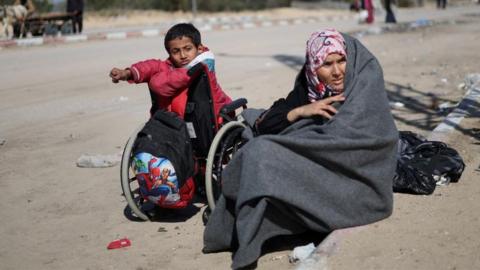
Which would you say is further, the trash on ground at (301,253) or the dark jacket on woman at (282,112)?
the dark jacket on woman at (282,112)

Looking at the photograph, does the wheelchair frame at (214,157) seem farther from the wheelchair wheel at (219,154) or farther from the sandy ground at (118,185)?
the sandy ground at (118,185)

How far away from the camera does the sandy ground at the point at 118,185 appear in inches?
151

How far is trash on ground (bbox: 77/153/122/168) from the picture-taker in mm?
6348

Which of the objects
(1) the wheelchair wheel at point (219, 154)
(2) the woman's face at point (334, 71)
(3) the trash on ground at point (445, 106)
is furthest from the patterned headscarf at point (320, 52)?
(3) the trash on ground at point (445, 106)

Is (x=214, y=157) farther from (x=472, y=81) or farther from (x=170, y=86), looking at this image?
(x=472, y=81)

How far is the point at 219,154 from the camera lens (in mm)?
4469

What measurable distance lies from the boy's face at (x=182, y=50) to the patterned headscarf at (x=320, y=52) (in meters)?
0.87

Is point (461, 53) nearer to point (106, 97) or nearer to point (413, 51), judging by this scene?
point (413, 51)

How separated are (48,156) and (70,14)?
1746 cm

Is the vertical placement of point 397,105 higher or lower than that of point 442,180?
lower

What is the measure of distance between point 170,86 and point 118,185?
1595 mm

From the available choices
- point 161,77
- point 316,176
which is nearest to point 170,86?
point 161,77

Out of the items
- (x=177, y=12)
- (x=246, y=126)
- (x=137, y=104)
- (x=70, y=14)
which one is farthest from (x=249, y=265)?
(x=177, y=12)

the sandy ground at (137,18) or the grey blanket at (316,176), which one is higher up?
the grey blanket at (316,176)
